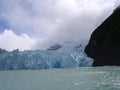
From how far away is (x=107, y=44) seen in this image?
72375mm

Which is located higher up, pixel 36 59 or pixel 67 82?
pixel 36 59

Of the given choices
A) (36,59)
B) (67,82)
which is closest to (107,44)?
(36,59)

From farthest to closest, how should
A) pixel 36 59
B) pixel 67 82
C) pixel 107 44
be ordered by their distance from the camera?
1. pixel 107 44
2. pixel 36 59
3. pixel 67 82

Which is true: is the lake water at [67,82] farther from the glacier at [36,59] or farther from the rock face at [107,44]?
the rock face at [107,44]

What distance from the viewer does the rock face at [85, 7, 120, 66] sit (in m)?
68.2

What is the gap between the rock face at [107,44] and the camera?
224 feet

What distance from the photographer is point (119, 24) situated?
6912cm

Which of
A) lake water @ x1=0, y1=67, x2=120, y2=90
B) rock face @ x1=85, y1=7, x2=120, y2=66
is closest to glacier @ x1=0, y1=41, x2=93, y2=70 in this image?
rock face @ x1=85, y1=7, x2=120, y2=66

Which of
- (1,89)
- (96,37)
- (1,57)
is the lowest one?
(1,89)

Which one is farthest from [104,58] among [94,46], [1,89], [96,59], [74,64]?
[1,89]

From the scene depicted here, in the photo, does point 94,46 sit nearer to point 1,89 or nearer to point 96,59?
point 96,59

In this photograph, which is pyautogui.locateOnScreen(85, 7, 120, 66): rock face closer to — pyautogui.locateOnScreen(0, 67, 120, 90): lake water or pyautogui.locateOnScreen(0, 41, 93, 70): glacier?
pyautogui.locateOnScreen(0, 41, 93, 70): glacier

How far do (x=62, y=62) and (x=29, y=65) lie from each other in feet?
20.9

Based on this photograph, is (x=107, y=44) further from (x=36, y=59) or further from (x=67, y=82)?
(x=67, y=82)
